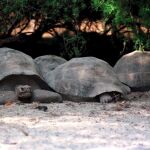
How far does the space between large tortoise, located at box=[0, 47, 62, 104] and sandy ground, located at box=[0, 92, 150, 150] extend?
1.11 ft

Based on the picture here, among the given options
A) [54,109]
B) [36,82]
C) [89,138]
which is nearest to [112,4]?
[36,82]

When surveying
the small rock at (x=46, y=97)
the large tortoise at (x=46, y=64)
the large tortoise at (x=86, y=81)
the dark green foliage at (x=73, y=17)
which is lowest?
the small rock at (x=46, y=97)

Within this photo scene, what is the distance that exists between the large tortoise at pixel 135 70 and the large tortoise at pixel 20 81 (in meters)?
1.54

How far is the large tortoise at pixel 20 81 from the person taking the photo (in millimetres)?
7441

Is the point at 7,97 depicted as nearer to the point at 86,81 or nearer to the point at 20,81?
the point at 20,81

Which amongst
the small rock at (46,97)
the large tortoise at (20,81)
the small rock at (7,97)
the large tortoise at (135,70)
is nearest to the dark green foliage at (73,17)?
the large tortoise at (135,70)

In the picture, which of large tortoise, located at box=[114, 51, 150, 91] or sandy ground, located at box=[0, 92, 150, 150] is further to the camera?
large tortoise, located at box=[114, 51, 150, 91]

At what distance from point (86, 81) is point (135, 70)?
4.96 ft

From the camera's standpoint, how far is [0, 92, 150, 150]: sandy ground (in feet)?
15.6

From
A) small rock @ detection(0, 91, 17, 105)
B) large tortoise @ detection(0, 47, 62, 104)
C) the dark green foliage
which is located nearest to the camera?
small rock @ detection(0, 91, 17, 105)

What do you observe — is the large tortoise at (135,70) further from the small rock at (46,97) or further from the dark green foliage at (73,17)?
the small rock at (46,97)

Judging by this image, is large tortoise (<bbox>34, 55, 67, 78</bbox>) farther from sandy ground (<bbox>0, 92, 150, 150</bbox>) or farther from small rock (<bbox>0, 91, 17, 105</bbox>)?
sandy ground (<bbox>0, 92, 150, 150</bbox>)

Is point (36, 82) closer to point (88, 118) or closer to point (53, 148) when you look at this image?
point (88, 118)

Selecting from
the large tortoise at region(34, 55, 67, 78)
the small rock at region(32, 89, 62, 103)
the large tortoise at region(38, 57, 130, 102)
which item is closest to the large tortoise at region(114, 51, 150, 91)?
the large tortoise at region(38, 57, 130, 102)
